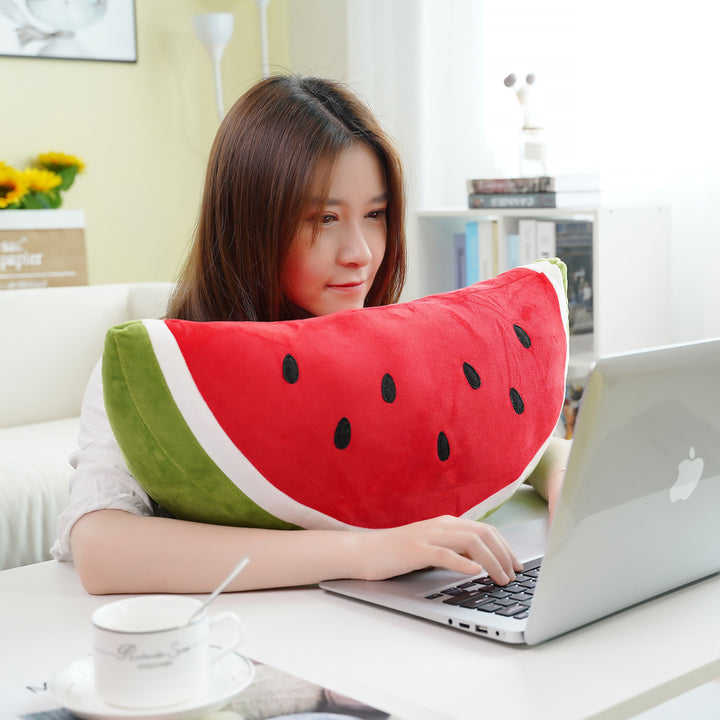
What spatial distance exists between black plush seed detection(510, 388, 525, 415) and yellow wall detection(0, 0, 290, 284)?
2.84 m

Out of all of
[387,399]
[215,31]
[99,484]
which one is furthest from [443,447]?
[215,31]

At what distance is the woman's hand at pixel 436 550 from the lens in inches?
32.0

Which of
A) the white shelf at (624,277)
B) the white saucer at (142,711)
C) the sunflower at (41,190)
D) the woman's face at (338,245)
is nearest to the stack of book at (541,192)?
the white shelf at (624,277)

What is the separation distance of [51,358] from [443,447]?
187 cm

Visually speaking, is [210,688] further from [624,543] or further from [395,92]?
[395,92]

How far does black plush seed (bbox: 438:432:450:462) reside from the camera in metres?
0.92

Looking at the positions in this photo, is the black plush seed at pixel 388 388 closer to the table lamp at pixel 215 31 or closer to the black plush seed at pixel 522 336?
the black plush seed at pixel 522 336

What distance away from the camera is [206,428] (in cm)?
83

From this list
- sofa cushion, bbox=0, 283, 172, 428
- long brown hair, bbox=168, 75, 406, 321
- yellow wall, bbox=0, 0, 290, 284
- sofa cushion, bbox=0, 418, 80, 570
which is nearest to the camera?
long brown hair, bbox=168, 75, 406, 321

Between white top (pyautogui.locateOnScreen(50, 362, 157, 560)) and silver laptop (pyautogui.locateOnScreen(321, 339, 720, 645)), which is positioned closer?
silver laptop (pyautogui.locateOnScreen(321, 339, 720, 645))

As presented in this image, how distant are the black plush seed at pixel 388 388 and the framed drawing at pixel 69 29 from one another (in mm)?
2926

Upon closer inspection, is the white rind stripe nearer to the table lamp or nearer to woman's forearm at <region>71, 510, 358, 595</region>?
woman's forearm at <region>71, 510, 358, 595</region>

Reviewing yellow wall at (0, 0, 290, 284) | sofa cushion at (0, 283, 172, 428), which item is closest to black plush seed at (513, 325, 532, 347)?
sofa cushion at (0, 283, 172, 428)

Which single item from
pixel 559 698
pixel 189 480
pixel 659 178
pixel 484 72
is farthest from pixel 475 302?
pixel 484 72
